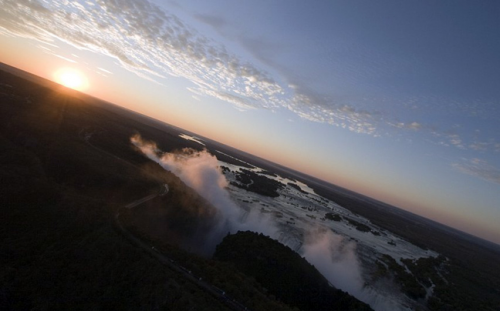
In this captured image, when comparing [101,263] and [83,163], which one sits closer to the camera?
[101,263]

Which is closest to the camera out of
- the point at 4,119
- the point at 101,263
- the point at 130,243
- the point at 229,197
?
the point at 101,263

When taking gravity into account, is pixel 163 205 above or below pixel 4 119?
below

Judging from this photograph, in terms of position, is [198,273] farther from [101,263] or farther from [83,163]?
[83,163]

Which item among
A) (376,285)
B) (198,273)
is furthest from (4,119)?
(376,285)

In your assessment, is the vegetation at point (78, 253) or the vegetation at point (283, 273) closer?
the vegetation at point (78, 253)

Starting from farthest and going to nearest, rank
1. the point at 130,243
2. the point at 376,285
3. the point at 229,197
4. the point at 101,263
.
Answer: the point at 229,197
the point at 376,285
the point at 130,243
the point at 101,263

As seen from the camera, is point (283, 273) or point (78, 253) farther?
point (283, 273)

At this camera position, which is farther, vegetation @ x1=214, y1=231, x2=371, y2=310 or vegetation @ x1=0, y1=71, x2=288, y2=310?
vegetation @ x1=214, y1=231, x2=371, y2=310

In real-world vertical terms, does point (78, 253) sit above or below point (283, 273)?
below
